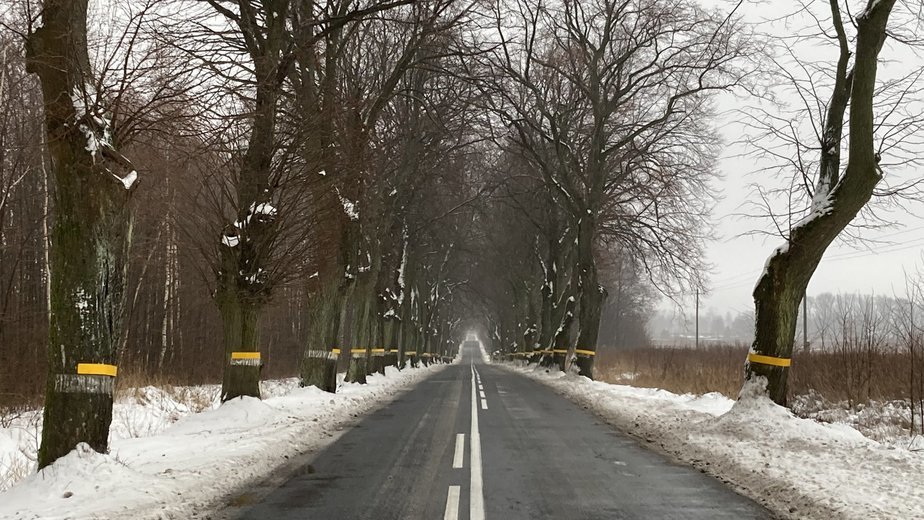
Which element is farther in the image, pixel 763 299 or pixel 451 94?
pixel 451 94

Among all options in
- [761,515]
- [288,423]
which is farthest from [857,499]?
[288,423]

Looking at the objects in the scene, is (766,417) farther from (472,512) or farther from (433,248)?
(433,248)

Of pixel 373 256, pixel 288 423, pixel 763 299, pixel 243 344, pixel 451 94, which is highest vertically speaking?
pixel 451 94

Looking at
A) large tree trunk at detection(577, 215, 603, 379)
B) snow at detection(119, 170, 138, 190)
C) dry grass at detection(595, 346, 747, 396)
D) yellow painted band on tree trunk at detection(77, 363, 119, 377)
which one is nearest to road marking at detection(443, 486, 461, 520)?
yellow painted band on tree trunk at detection(77, 363, 119, 377)

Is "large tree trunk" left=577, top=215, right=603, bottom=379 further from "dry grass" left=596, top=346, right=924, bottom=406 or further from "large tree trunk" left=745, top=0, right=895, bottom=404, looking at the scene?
"large tree trunk" left=745, top=0, right=895, bottom=404

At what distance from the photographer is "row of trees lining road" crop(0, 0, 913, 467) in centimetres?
695

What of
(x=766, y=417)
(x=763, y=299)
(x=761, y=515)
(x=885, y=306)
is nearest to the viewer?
(x=761, y=515)

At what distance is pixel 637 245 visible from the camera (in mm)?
26578

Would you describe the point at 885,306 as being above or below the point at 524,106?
below

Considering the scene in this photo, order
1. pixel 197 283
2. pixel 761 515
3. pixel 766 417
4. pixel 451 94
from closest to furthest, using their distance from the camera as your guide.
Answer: pixel 761 515 → pixel 766 417 → pixel 451 94 → pixel 197 283

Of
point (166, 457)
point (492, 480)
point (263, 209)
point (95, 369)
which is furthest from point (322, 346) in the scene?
point (492, 480)

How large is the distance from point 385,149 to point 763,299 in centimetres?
1619

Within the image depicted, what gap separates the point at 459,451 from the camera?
944 centimetres

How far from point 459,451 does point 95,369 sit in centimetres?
479
